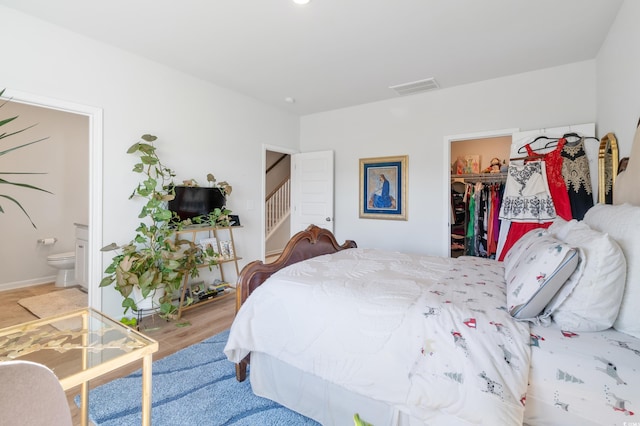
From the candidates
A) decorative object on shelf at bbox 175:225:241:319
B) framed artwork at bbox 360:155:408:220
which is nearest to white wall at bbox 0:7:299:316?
decorative object on shelf at bbox 175:225:241:319

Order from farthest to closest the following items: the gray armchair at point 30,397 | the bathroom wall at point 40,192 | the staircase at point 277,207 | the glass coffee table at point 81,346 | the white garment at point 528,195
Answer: the staircase at point 277,207 < the bathroom wall at point 40,192 < the white garment at point 528,195 < the glass coffee table at point 81,346 < the gray armchair at point 30,397

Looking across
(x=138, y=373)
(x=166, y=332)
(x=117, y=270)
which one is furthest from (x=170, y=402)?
(x=117, y=270)

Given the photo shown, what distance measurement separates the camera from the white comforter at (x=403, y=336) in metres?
1.08

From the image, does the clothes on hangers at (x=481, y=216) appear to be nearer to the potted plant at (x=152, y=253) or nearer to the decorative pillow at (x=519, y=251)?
the decorative pillow at (x=519, y=251)

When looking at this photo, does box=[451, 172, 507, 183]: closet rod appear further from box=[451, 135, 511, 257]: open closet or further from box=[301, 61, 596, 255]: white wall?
box=[301, 61, 596, 255]: white wall

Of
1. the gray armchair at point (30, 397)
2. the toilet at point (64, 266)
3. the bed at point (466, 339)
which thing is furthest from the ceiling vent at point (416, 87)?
the toilet at point (64, 266)

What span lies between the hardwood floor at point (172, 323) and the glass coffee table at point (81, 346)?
39.5 inches

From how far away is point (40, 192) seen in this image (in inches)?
162

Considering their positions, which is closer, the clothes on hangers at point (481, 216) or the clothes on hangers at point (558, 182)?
the clothes on hangers at point (558, 182)

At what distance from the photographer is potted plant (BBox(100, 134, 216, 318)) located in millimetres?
2674

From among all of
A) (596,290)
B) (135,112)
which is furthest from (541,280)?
(135,112)

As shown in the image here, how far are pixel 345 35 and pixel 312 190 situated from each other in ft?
8.22

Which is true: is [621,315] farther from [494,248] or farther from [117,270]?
[117,270]

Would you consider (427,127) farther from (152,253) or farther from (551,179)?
(152,253)
